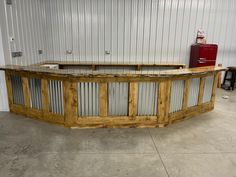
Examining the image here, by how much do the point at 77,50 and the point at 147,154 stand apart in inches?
Result: 154

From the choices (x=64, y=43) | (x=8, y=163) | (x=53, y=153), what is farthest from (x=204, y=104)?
(x=64, y=43)

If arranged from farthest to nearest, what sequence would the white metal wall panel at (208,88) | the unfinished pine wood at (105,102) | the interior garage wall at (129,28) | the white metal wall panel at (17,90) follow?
the interior garage wall at (129,28) < the white metal wall panel at (208,88) < the white metal wall panel at (17,90) < the unfinished pine wood at (105,102)

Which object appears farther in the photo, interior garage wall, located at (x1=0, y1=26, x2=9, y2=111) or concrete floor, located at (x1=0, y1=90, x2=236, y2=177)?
interior garage wall, located at (x1=0, y1=26, x2=9, y2=111)

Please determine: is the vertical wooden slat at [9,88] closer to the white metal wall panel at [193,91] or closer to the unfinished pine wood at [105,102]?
the unfinished pine wood at [105,102]

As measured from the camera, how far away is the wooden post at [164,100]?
295cm

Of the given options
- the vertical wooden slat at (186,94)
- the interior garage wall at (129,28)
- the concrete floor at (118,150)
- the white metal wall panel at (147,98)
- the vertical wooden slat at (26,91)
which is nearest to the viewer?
the concrete floor at (118,150)

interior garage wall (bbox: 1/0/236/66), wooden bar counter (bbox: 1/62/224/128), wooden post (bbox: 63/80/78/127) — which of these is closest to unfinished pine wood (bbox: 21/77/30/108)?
wooden bar counter (bbox: 1/62/224/128)

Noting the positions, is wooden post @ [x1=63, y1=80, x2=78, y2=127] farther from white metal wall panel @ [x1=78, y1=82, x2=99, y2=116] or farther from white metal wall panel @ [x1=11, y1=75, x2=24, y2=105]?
white metal wall panel @ [x1=11, y1=75, x2=24, y2=105]

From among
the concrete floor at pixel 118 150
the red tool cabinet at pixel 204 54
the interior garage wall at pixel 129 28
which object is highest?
the interior garage wall at pixel 129 28

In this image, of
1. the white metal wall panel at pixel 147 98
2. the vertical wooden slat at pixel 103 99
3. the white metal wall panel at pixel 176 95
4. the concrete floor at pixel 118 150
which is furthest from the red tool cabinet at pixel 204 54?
the vertical wooden slat at pixel 103 99

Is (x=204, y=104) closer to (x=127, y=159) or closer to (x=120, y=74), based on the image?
(x=120, y=74)

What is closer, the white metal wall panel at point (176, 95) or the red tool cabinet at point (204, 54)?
the white metal wall panel at point (176, 95)

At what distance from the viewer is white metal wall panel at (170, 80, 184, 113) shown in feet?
10.2

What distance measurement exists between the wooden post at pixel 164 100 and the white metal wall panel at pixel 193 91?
0.60 m
